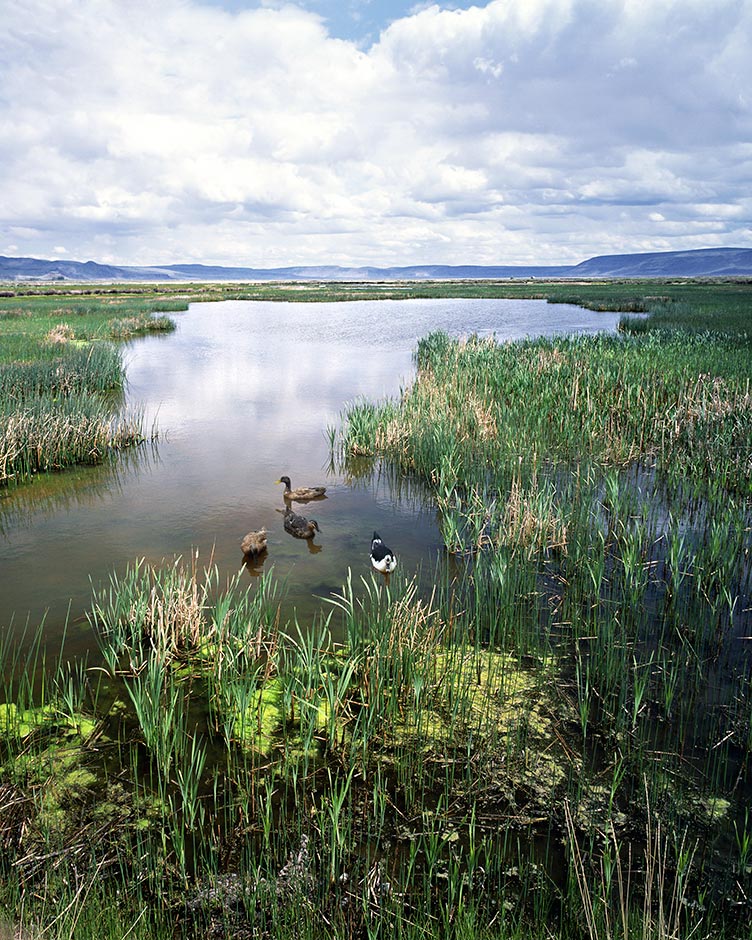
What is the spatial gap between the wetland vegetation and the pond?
2.88ft

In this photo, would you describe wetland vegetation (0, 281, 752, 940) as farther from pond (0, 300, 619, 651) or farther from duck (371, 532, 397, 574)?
pond (0, 300, 619, 651)

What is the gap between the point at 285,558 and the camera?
29.3 feet

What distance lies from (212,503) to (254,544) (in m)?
2.88

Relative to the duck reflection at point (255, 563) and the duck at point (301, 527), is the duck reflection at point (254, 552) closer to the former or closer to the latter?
the duck reflection at point (255, 563)

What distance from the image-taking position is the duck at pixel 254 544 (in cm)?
883

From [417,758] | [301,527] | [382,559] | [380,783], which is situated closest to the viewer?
[380,783]

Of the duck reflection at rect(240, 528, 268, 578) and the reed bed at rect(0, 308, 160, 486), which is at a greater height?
the reed bed at rect(0, 308, 160, 486)

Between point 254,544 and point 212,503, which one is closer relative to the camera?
point 254,544

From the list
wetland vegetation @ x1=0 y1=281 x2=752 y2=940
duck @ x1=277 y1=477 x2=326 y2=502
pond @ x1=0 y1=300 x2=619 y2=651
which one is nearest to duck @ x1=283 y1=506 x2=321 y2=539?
pond @ x1=0 y1=300 x2=619 y2=651

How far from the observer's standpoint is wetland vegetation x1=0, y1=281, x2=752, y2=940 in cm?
357

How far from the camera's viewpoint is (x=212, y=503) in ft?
37.3

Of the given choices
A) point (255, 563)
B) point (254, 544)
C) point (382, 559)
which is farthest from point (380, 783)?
point (254, 544)

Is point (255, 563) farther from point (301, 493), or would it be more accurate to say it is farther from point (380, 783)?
point (380, 783)

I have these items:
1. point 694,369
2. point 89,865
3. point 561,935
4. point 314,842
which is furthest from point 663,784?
point 694,369
